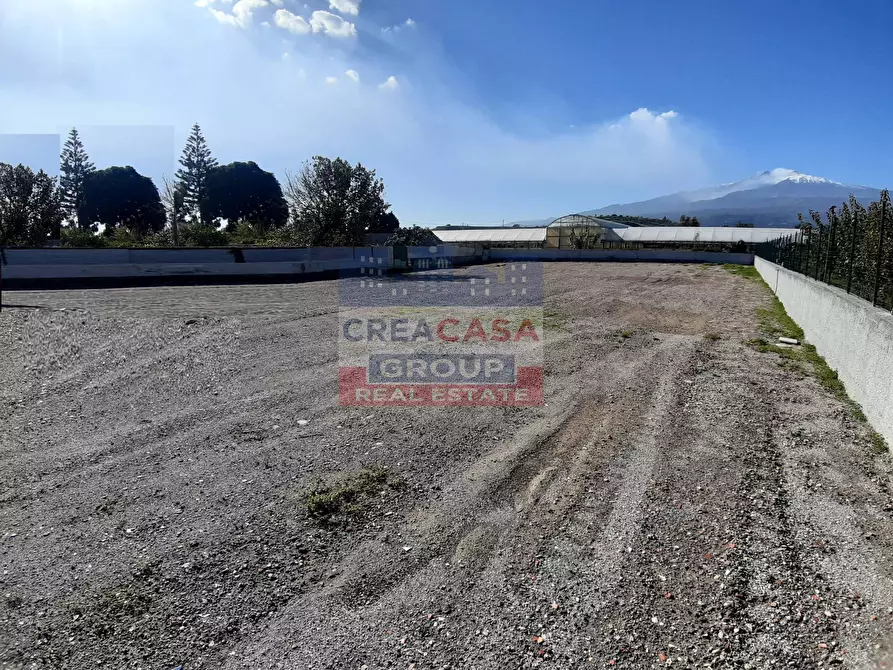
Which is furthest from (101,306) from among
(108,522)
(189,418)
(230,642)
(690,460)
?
(690,460)

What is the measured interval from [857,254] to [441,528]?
353 inches

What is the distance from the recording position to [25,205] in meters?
30.3

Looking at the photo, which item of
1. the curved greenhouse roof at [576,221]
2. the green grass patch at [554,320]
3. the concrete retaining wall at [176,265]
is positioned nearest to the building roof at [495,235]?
the curved greenhouse roof at [576,221]

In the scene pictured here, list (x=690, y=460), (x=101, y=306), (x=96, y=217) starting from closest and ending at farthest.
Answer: (x=690, y=460) < (x=101, y=306) < (x=96, y=217)

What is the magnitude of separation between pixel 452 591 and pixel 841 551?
8.29 feet

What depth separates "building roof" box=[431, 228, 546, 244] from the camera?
2297 inches

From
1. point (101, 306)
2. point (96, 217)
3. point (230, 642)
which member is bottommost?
point (230, 642)

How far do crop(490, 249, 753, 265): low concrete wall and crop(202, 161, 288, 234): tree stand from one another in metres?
31.6

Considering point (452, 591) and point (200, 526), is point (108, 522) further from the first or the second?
point (452, 591)

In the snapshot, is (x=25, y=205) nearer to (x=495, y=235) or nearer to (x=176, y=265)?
(x=176, y=265)

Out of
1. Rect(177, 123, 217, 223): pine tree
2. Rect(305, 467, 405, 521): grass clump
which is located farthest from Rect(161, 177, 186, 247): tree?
Rect(305, 467, 405, 521): grass clump

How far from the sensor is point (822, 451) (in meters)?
4.45

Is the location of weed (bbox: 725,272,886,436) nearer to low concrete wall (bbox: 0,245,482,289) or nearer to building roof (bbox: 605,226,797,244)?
low concrete wall (bbox: 0,245,482,289)

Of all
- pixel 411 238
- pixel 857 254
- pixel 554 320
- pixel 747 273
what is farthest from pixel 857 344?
pixel 411 238
